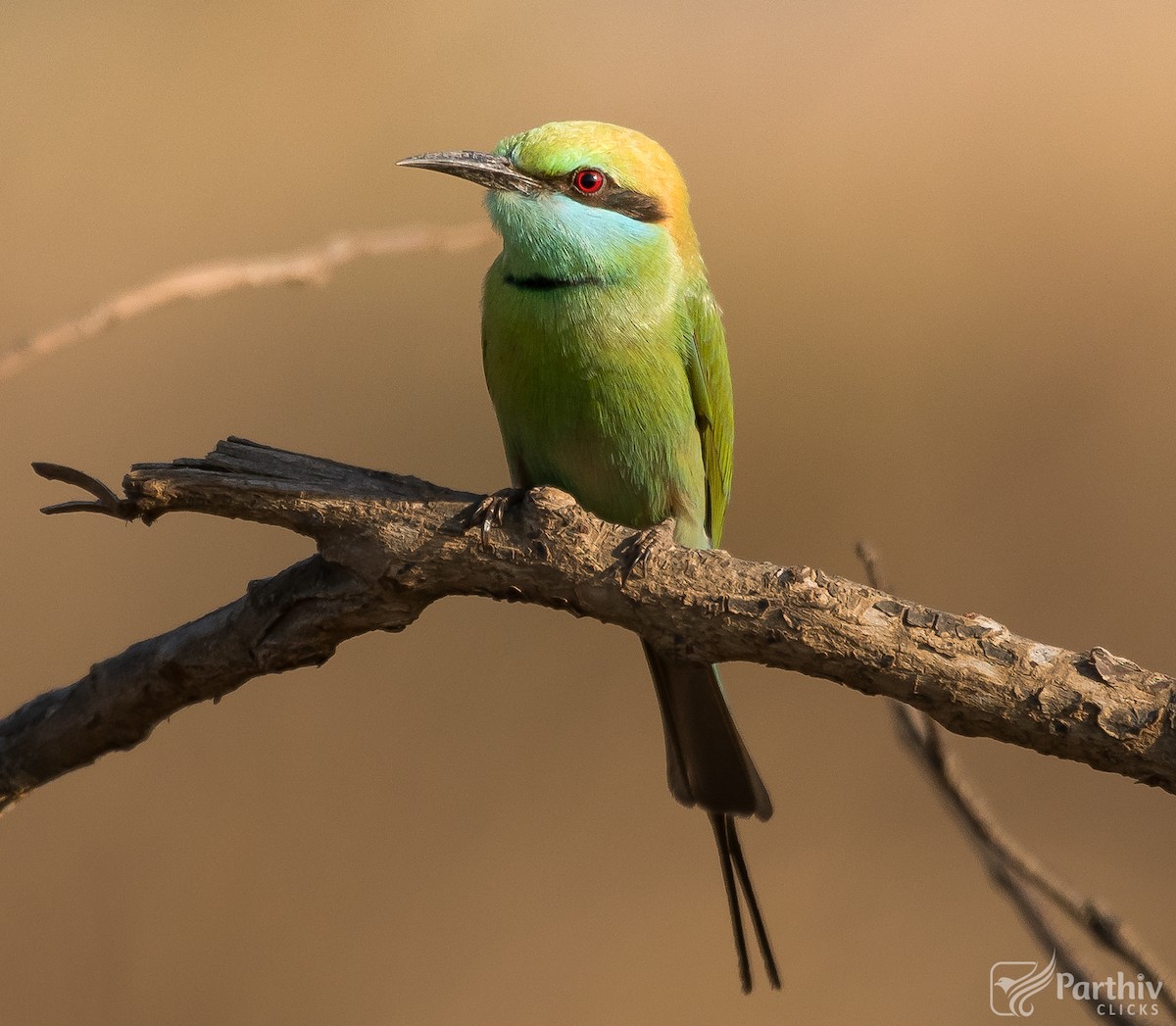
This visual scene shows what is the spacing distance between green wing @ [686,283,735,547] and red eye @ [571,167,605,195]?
24cm

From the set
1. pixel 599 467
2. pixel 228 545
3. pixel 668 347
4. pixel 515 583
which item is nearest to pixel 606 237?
pixel 668 347

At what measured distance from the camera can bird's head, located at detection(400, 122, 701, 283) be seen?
1.93 metres

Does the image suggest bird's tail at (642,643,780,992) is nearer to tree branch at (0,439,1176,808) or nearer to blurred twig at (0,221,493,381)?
tree branch at (0,439,1176,808)

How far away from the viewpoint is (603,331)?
1.92 m

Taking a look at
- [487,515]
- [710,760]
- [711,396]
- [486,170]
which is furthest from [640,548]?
[486,170]

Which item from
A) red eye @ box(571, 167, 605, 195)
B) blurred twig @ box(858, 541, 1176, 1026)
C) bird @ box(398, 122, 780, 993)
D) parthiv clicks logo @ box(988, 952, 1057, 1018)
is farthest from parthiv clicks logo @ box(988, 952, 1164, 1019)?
red eye @ box(571, 167, 605, 195)

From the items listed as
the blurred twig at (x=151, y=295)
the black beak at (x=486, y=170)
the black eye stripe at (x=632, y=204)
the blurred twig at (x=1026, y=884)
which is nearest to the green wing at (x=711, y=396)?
the black eye stripe at (x=632, y=204)

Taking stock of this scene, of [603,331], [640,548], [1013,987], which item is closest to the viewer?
[640,548]

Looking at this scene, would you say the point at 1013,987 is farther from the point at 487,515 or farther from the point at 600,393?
the point at 487,515

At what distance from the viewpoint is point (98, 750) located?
1.58 m

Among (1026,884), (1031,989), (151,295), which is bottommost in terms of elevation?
(1031,989)

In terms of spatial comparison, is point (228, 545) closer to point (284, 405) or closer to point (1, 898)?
point (284, 405)

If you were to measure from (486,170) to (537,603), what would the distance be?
822 millimetres

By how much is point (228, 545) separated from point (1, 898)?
0.97 m
